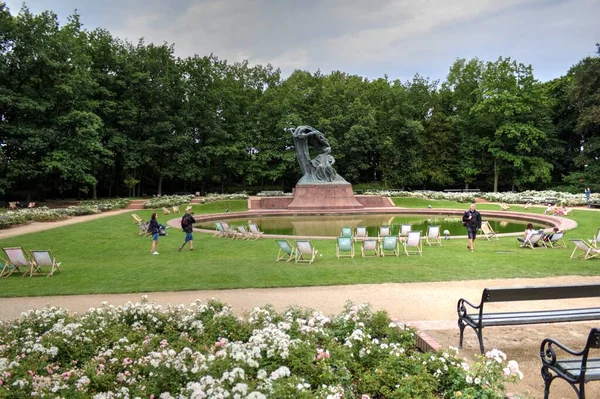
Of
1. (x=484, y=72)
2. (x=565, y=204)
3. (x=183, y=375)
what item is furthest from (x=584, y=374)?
(x=484, y=72)

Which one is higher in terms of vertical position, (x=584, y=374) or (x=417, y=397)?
(x=584, y=374)

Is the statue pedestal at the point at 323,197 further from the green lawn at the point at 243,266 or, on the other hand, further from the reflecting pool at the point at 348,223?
the green lawn at the point at 243,266

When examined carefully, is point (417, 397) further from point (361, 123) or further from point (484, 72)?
point (484, 72)

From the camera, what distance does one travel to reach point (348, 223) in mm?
24031

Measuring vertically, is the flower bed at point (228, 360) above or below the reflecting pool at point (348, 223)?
above

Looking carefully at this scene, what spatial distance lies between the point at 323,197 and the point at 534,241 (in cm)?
1841

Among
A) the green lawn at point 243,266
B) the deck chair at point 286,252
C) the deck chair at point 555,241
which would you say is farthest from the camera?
the deck chair at point 555,241

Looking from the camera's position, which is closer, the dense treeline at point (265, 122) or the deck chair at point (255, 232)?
the deck chair at point (255, 232)

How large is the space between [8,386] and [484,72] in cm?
5618

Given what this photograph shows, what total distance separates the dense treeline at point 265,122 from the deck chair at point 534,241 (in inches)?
1326

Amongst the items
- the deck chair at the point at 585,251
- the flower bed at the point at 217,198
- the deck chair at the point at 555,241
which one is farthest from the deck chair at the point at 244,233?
the flower bed at the point at 217,198

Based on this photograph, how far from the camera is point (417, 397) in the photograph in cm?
395

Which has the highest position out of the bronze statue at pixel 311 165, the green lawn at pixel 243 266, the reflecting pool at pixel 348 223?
the bronze statue at pixel 311 165

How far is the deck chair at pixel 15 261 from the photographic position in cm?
1102
